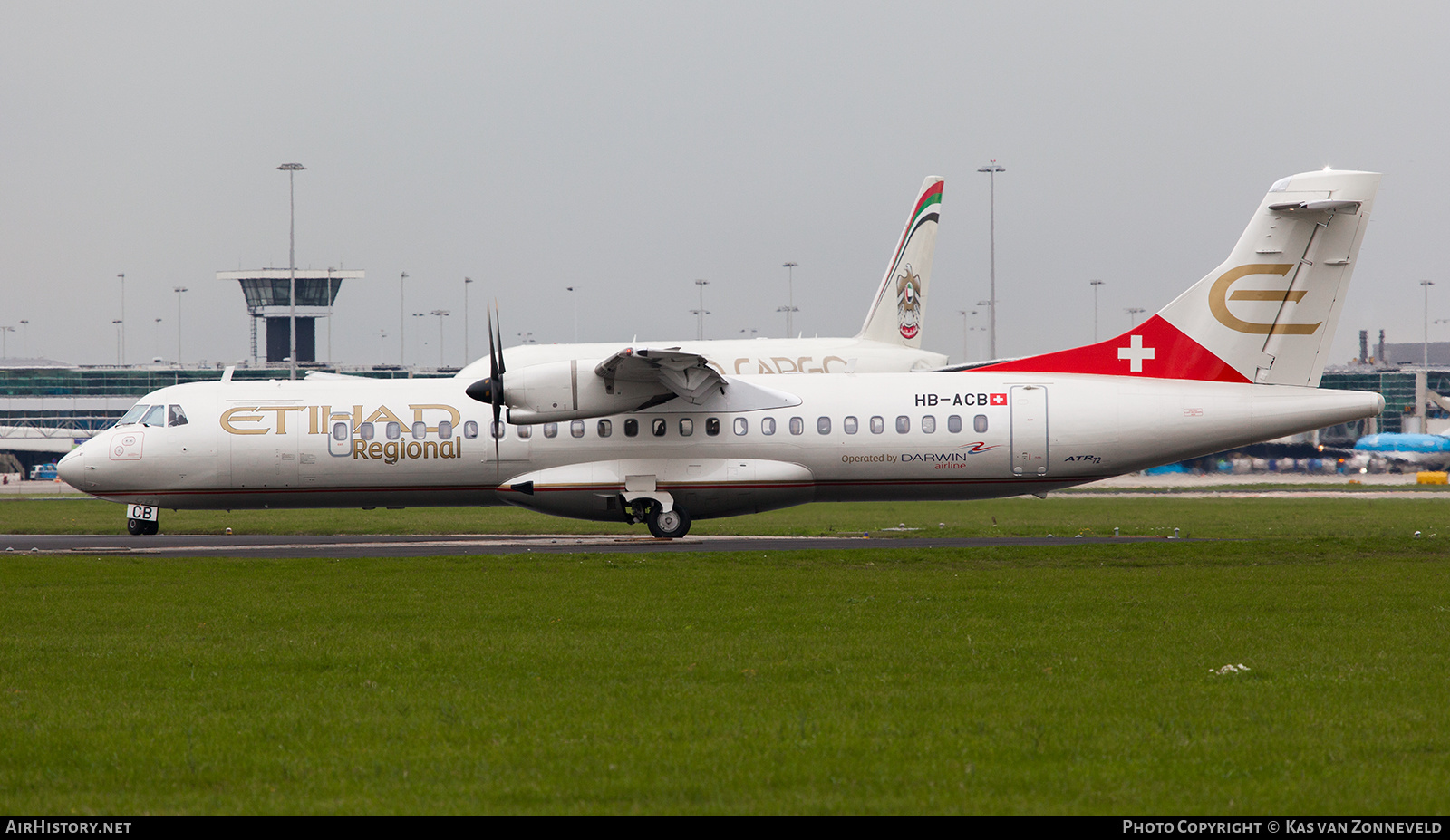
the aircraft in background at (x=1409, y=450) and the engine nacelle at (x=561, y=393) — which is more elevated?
the engine nacelle at (x=561, y=393)

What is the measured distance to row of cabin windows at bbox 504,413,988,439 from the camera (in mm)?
27891

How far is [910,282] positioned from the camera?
37719 mm

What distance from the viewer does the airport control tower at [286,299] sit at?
153m

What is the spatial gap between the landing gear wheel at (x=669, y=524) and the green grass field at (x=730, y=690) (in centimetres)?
729

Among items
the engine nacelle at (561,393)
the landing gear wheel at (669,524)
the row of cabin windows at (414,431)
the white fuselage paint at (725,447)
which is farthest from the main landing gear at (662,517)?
the row of cabin windows at (414,431)

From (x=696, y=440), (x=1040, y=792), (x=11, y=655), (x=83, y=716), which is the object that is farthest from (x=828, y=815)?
(x=696, y=440)

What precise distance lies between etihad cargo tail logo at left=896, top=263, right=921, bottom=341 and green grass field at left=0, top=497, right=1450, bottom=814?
57.6 ft

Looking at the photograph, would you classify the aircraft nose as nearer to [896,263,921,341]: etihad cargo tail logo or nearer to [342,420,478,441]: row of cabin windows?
[342,420,478,441]: row of cabin windows

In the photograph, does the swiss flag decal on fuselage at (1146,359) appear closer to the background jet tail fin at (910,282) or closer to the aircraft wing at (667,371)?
the aircraft wing at (667,371)

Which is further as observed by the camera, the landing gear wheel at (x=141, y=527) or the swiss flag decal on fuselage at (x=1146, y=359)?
the landing gear wheel at (x=141, y=527)

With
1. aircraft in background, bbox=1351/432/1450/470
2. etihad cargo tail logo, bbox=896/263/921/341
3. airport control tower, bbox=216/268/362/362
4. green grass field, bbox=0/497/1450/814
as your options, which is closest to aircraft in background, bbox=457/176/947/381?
etihad cargo tail logo, bbox=896/263/921/341

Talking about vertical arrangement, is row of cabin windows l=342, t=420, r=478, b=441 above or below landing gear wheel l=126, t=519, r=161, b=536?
above

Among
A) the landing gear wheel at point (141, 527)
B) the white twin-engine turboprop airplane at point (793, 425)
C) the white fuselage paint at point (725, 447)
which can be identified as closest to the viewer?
the white twin-engine turboprop airplane at point (793, 425)

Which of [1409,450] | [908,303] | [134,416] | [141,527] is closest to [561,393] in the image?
[134,416]
